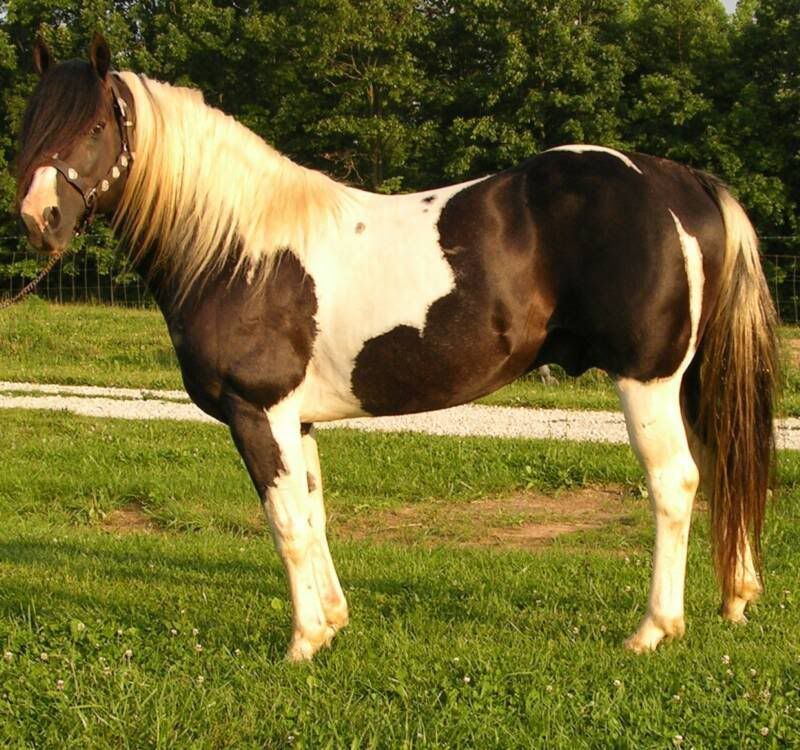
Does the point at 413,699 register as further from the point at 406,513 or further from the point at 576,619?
the point at 406,513

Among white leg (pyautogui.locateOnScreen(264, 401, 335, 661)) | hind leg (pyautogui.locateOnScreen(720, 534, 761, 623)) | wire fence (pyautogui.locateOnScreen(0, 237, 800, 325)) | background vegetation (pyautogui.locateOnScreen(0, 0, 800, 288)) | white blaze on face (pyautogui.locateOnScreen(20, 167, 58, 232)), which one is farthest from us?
background vegetation (pyautogui.locateOnScreen(0, 0, 800, 288))

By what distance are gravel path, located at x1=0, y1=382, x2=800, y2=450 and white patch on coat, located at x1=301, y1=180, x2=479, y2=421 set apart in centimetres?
547

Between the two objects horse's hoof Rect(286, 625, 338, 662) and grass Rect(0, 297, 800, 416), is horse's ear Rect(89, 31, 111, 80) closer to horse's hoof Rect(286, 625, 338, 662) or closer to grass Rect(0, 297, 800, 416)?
horse's hoof Rect(286, 625, 338, 662)

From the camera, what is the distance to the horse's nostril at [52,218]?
371cm

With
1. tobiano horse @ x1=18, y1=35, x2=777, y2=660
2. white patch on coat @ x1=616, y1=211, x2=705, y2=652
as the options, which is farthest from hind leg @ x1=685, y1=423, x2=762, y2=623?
white patch on coat @ x1=616, y1=211, x2=705, y2=652

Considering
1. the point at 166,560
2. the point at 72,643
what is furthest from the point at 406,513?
the point at 72,643

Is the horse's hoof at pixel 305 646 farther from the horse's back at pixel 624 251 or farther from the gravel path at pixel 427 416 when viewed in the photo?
the gravel path at pixel 427 416

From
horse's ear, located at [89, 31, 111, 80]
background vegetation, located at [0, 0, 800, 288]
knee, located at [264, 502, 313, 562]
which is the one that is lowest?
knee, located at [264, 502, 313, 562]

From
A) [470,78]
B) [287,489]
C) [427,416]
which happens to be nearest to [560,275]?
[287,489]

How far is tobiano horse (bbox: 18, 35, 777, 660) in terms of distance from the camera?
3.84 meters

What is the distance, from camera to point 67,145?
12.3 feet

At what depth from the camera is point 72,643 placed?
4098 millimetres

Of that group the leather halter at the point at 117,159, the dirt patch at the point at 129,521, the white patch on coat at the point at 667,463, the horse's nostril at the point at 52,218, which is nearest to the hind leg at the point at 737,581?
the white patch on coat at the point at 667,463

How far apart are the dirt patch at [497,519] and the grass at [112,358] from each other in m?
4.58
